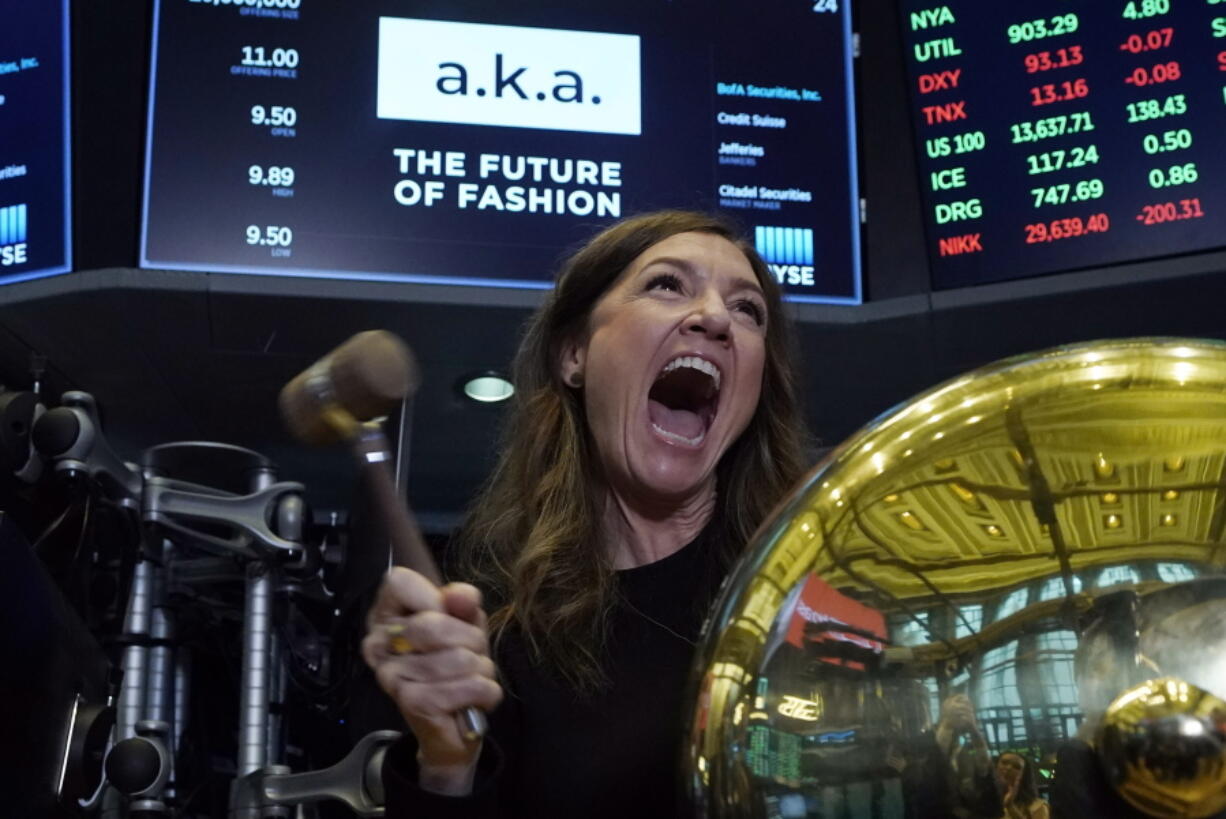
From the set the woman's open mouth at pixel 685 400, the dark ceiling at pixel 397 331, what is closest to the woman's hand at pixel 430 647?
the woman's open mouth at pixel 685 400

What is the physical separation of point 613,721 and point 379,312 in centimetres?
135

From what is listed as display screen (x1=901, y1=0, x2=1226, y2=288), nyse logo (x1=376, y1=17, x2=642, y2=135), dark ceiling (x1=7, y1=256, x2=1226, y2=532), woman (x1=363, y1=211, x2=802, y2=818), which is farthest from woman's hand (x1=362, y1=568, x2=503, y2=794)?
display screen (x1=901, y1=0, x2=1226, y2=288)

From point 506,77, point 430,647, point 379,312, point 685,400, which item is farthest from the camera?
point 506,77

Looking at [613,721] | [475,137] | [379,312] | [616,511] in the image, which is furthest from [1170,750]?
[475,137]

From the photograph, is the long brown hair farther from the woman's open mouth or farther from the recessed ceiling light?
the recessed ceiling light

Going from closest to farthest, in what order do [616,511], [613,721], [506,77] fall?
[613,721] < [616,511] < [506,77]

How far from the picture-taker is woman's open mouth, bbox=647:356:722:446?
4.09 ft

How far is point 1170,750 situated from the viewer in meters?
0.51

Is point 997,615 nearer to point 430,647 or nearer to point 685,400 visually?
point 430,647

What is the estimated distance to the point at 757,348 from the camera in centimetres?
126

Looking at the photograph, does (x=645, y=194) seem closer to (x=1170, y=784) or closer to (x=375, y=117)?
(x=375, y=117)

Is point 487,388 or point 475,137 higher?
point 475,137

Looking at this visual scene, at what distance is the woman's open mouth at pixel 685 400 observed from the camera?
49.1 inches

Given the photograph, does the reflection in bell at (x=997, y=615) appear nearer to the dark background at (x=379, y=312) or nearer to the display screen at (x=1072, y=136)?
the dark background at (x=379, y=312)
